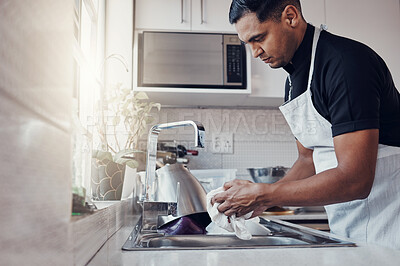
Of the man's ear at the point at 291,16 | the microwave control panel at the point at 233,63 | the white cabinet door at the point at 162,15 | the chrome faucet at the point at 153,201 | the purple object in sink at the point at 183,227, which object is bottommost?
the purple object in sink at the point at 183,227

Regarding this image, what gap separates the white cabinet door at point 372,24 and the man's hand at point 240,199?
1.85m

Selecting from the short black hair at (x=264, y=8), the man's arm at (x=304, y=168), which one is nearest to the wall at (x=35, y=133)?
the short black hair at (x=264, y=8)

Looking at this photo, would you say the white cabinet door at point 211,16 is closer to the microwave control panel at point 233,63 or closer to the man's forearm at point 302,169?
the microwave control panel at point 233,63

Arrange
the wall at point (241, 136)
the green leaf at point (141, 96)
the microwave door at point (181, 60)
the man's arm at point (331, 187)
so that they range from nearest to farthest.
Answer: the man's arm at point (331, 187)
the green leaf at point (141, 96)
the microwave door at point (181, 60)
the wall at point (241, 136)

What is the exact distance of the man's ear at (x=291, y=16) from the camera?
1099 mm

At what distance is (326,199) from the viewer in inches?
35.8


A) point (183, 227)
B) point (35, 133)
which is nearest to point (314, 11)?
point (183, 227)

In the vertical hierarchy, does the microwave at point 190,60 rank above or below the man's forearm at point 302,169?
above

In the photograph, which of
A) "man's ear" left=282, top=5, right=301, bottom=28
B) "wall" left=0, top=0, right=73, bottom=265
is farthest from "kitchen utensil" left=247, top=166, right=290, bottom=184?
"wall" left=0, top=0, right=73, bottom=265

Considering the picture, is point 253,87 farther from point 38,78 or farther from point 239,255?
point 38,78

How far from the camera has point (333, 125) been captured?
37.6 inches

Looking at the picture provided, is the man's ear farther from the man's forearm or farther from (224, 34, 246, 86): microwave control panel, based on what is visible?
(224, 34, 246, 86): microwave control panel

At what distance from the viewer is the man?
2.96 ft

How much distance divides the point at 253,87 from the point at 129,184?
3.75ft
